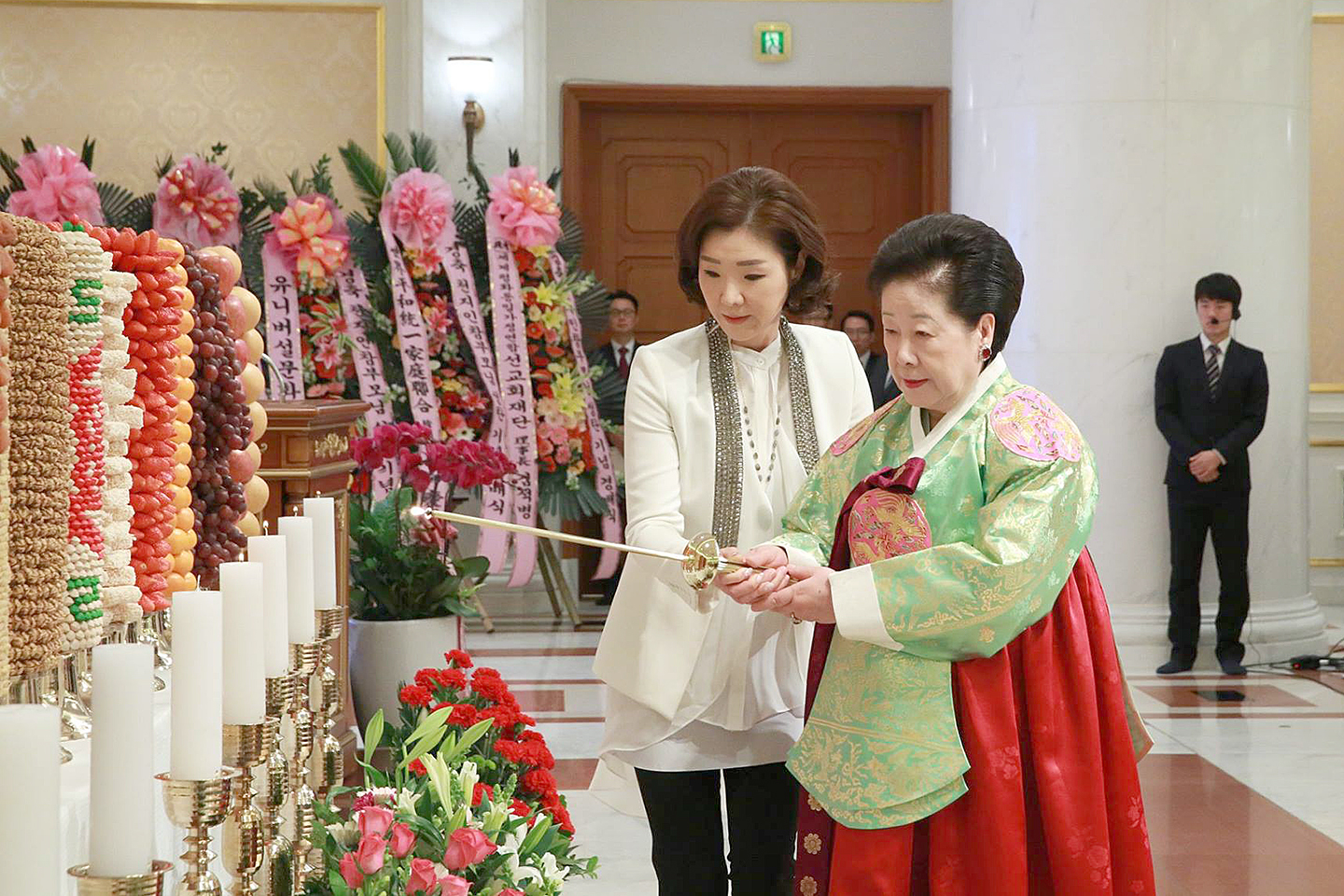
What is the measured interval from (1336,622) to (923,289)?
6.78 meters

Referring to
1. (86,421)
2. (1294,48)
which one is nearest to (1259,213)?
(1294,48)

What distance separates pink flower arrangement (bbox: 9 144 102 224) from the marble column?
4.02m

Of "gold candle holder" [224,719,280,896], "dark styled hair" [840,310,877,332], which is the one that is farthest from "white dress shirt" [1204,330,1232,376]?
"gold candle holder" [224,719,280,896]

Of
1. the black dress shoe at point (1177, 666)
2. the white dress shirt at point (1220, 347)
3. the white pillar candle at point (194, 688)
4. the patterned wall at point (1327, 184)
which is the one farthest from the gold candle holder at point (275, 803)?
the patterned wall at point (1327, 184)

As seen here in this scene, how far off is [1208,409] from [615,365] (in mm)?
2944

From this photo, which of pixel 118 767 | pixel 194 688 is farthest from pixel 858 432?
pixel 118 767

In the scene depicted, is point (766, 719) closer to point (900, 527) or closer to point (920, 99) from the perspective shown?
point (900, 527)

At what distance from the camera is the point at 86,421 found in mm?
1495

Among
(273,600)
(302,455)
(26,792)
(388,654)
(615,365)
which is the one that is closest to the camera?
(26,792)

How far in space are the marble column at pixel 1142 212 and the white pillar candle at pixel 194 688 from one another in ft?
18.8

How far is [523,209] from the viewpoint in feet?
22.7

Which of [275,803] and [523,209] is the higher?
[523,209]

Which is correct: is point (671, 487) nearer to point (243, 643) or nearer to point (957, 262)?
point (957, 262)

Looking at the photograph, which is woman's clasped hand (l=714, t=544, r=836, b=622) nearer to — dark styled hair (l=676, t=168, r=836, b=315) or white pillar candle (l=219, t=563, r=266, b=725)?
dark styled hair (l=676, t=168, r=836, b=315)
